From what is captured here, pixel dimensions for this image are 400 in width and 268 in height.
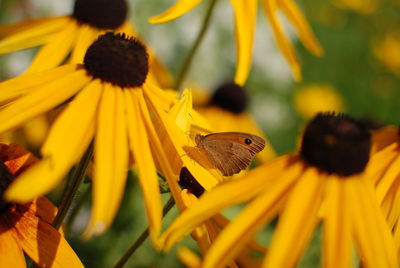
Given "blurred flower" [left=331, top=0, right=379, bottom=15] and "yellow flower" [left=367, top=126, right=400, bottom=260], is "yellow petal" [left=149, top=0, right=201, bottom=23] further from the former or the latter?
"blurred flower" [left=331, top=0, right=379, bottom=15]

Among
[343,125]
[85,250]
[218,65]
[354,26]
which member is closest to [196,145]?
[343,125]

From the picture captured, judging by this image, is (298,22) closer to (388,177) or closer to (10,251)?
(388,177)

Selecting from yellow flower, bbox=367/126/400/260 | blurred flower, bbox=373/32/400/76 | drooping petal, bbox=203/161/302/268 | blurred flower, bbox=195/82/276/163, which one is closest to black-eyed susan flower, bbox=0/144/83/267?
drooping petal, bbox=203/161/302/268

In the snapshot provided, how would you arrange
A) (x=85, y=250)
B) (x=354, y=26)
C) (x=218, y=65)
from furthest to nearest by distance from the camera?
(x=354, y=26)
(x=218, y=65)
(x=85, y=250)

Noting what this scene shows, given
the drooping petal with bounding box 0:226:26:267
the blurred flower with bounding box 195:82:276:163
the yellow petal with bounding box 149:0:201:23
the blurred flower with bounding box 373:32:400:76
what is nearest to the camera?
the drooping petal with bounding box 0:226:26:267

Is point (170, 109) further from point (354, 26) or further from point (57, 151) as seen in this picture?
point (354, 26)

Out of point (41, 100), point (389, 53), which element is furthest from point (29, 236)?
point (389, 53)

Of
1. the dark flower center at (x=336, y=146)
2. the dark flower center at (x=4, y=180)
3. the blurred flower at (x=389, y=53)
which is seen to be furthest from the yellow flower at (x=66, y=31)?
the blurred flower at (x=389, y=53)
